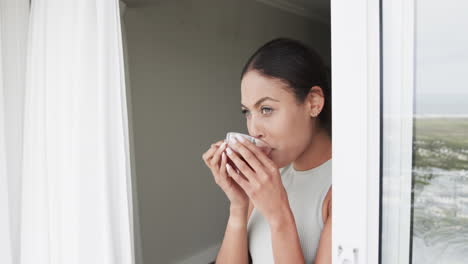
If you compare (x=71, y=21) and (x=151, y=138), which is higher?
(x=71, y=21)

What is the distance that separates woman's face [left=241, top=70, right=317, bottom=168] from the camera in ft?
3.37

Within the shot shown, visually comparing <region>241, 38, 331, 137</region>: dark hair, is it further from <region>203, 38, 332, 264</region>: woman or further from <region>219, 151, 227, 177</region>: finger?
<region>219, 151, 227, 177</region>: finger

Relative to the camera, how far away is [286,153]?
3.47ft

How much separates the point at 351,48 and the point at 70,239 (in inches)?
39.6

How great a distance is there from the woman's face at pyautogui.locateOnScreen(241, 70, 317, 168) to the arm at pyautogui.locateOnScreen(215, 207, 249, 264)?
0.23 m

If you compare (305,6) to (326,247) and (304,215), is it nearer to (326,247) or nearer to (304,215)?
(304,215)

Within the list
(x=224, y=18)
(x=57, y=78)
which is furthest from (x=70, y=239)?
(x=224, y=18)

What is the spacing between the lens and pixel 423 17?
0.67 metres

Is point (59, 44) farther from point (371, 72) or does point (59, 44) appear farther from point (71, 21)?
point (371, 72)

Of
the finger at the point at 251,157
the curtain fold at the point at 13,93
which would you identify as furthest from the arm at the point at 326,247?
the curtain fold at the point at 13,93

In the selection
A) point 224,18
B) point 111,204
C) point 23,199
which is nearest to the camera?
point 111,204

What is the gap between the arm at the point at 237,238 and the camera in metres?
1.18

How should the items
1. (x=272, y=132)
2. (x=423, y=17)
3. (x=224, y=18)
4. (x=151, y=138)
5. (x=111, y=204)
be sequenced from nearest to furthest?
(x=423, y=17) < (x=272, y=132) < (x=111, y=204) < (x=151, y=138) < (x=224, y=18)

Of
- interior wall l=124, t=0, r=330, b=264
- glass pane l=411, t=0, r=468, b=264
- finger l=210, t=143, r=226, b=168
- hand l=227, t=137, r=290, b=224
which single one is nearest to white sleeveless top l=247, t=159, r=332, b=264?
hand l=227, t=137, r=290, b=224
